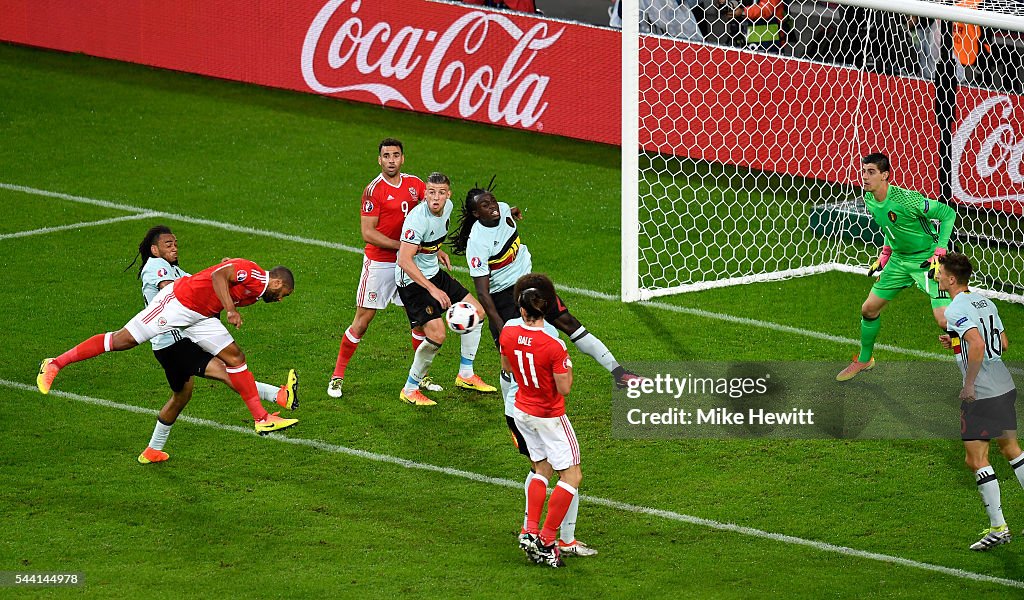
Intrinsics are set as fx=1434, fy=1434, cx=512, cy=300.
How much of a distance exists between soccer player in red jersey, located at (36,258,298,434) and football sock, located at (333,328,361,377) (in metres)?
1.49

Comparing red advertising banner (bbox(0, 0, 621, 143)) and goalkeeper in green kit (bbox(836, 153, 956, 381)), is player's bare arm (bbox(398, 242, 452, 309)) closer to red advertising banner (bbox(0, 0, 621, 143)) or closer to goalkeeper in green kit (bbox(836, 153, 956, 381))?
goalkeeper in green kit (bbox(836, 153, 956, 381))

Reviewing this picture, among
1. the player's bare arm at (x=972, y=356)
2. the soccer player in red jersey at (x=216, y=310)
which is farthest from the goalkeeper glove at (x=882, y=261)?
the soccer player in red jersey at (x=216, y=310)

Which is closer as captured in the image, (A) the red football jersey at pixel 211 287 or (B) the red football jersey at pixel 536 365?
(B) the red football jersey at pixel 536 365

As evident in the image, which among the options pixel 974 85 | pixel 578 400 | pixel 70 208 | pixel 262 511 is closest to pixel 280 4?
pixel 70 208

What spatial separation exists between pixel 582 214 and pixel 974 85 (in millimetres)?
4370

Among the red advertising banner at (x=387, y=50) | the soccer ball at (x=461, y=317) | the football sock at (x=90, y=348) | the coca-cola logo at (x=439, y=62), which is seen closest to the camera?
the soccer ball at (x=461, y=317)

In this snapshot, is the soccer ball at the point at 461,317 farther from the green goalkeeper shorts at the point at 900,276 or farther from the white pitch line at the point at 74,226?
the white pitch line at the point at 74,226

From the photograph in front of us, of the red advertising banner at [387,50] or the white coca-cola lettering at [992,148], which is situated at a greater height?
the red advertising banner at [387,50]

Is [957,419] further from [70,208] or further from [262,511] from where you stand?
[70,208]

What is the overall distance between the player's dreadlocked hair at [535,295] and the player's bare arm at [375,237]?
2.97 m

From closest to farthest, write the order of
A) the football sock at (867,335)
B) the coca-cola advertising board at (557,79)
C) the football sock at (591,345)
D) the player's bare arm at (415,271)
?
the player's bare arm at (415,271), the football sock at (591,345), the football sock at (867,335), the coca-cola advertising board at (557,79)

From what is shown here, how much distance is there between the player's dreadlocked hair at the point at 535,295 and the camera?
25.7 ft

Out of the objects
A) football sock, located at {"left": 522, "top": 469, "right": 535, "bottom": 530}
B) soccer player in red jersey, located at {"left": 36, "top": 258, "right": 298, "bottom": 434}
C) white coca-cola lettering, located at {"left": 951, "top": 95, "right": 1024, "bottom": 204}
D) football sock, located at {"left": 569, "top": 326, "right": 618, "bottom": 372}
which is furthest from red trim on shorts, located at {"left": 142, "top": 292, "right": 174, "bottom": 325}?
white coca-cola lettering, located at {"left": 951, "top": 95, "right": 1024, "bottom": 204}

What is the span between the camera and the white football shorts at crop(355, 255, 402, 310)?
430 inches
